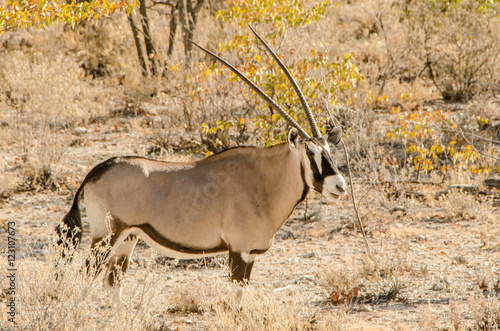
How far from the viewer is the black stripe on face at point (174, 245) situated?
4.48 metres

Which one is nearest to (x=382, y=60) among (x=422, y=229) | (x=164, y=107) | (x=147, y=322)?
(x=164, y=107)

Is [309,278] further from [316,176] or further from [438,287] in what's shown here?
[316,176]

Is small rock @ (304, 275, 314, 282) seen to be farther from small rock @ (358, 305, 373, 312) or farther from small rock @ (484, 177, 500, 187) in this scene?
small rock @ (484, 177, 500, 187)

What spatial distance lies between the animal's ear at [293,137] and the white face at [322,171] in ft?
0.23

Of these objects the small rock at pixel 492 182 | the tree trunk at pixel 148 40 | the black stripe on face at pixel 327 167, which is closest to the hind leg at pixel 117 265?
the black stripe on face at pixel 327 167

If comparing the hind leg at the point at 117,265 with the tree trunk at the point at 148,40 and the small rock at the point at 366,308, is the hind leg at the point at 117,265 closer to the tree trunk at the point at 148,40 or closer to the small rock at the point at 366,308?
the small rock at the point at 366,308

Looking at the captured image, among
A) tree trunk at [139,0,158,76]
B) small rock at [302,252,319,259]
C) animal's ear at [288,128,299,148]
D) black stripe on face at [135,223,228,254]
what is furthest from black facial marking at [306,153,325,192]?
tree trunk at [139,0,158,76]

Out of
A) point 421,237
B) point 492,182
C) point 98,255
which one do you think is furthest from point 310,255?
point 492,182

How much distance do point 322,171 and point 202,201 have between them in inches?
37.2

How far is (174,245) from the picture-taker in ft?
14.8

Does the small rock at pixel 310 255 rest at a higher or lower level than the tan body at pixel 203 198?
lower

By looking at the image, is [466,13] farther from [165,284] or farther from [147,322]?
[147,322]

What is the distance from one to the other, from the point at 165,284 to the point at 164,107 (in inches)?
281

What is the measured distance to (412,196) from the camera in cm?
860
